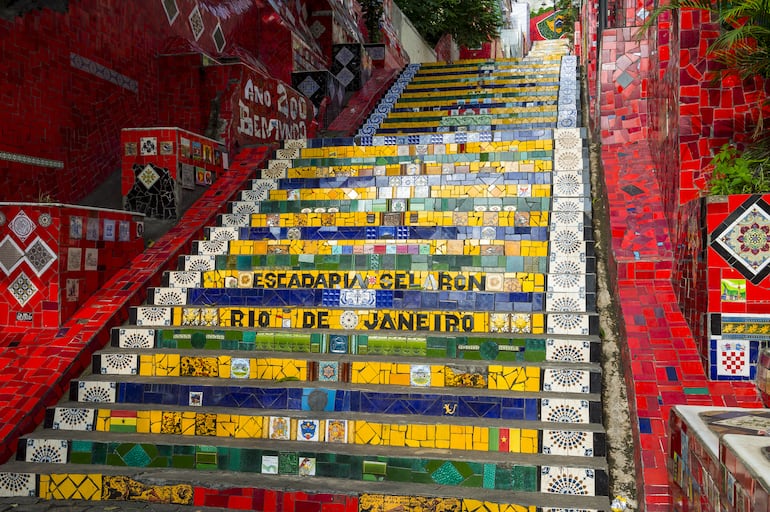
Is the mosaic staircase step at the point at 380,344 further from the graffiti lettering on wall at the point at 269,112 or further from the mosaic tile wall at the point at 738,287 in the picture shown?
the graffiti lettering on wall at the point at 269,112

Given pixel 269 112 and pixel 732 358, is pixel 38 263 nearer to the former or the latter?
pixel 269 112

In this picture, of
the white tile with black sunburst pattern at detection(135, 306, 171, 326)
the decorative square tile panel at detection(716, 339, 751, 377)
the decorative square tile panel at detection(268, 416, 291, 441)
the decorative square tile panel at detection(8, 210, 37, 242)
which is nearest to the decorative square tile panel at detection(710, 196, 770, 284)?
the decorative square tile panel at detection(716, 339, 751, 377)

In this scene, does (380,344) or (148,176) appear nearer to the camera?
(380,344)

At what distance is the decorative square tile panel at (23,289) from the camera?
4.09 meters

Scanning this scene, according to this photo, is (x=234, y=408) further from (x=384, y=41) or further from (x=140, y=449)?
(x=384, y=41)

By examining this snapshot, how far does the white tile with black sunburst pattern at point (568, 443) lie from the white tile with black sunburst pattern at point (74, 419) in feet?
7.69

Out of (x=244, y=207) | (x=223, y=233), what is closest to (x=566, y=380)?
(x=223, y=233)

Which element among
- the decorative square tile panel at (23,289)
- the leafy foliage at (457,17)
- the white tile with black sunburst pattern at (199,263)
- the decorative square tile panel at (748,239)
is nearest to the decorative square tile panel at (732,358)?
the decorative square tile panel at (748,239)

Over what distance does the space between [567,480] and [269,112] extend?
17.9 ft

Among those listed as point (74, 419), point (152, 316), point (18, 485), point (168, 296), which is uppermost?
point (168, 296)

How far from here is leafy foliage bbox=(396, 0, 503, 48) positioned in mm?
16141

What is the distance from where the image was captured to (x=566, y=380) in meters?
3.34

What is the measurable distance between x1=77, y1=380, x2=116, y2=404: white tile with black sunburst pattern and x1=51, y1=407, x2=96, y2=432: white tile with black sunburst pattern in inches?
4.7

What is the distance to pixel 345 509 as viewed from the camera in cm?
297
